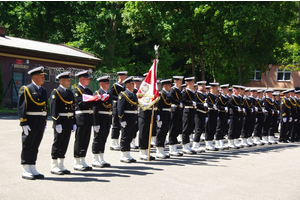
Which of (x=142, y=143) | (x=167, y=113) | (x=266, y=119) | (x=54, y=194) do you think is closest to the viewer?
(x=54, y=194)

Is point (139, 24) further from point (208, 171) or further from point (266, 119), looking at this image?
point (208, 171)

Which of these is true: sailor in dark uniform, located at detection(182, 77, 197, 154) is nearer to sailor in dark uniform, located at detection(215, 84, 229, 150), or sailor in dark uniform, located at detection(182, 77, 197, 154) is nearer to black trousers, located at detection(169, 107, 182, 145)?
black trousers, located at detection(169, 107, 182, 145)

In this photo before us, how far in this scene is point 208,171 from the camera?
27.9 ft

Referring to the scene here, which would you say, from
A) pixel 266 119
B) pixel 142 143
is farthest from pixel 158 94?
pixel 266 119

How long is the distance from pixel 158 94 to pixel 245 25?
16.8 m

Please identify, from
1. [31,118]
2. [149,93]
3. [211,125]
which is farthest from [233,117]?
[31,118]

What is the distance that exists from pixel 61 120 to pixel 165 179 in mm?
2402

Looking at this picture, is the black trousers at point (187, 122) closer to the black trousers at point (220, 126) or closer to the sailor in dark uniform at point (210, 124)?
the sailor in dark uniform at point (210, 124)

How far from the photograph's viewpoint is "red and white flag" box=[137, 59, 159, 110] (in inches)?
389

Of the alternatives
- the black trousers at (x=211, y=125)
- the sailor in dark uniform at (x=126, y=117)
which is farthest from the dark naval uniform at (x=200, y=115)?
the sailor in dark uniform at (x=126, y=117)

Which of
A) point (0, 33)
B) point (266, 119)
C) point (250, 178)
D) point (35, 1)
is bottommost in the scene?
point (250, 178)

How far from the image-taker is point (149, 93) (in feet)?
33.0

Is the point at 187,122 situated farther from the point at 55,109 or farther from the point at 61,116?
the point at 55,109

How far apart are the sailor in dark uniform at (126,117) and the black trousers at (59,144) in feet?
5.91
